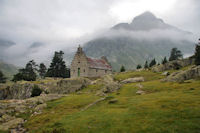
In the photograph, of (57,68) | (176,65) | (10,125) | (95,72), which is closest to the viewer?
(10,125)

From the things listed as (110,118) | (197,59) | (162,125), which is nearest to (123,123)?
(110,118)

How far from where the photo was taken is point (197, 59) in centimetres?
6638

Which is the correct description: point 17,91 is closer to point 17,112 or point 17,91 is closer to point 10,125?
point 17,112

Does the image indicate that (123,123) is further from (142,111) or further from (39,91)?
(39,91)

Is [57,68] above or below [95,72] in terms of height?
above

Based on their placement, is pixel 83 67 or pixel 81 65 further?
pixel 81 65

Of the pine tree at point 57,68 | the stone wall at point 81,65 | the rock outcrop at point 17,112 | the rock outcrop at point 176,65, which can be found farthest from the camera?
the pine tree at point 57,68

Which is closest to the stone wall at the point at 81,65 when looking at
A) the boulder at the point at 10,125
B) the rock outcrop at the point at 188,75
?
the rock outcrop at the point at 188,75

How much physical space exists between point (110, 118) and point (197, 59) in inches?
2498

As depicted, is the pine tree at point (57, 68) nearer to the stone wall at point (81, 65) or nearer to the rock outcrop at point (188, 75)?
the stone wall at point (81, 65)

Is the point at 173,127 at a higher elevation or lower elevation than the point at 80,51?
lower

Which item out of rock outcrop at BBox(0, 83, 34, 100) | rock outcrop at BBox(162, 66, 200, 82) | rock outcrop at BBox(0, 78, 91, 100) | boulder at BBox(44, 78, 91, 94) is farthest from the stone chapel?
rock outcrop at BBox(162, 66, 200, 82)

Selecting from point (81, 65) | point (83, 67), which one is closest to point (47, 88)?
point (83, 67)

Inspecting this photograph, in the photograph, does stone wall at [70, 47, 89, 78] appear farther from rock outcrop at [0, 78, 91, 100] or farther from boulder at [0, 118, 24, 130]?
boulder at [0, 118, 24, 130]
